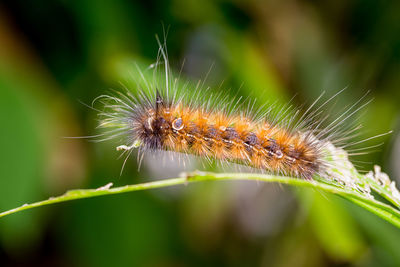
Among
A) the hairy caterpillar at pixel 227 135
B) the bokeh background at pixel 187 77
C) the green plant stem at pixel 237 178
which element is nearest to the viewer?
the green plant stem at pixel 237 178

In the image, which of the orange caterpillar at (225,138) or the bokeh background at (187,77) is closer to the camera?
the orange caterpillar at (225,138)

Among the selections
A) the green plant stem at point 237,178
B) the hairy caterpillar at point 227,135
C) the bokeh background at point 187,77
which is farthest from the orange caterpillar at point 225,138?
the green plant stem at point 237,178

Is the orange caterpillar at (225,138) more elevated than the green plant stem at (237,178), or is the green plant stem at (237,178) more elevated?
the orange caterpillar at (225,138)

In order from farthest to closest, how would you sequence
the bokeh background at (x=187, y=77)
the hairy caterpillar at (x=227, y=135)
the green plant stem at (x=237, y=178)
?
the bokeh background at (x=187, y=77), the hairy caterpillar at (x=227, y=135), the green plant stem at (x=237, y=178)

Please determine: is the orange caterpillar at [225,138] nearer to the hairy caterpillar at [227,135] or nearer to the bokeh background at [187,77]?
the hairy caterpillar at [227,135]

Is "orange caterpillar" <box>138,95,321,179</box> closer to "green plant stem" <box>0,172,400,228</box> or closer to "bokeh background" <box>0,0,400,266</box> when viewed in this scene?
"bokeh background" <box>0,0,400,266</box>

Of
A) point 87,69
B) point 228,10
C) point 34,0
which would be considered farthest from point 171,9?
point 34,0

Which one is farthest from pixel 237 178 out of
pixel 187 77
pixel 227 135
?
pixel 187 77

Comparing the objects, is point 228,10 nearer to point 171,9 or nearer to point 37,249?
point 171,9

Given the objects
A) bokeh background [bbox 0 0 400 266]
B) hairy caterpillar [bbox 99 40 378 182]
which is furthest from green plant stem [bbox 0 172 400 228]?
bokeh background [bbox 0 0 400 266]
